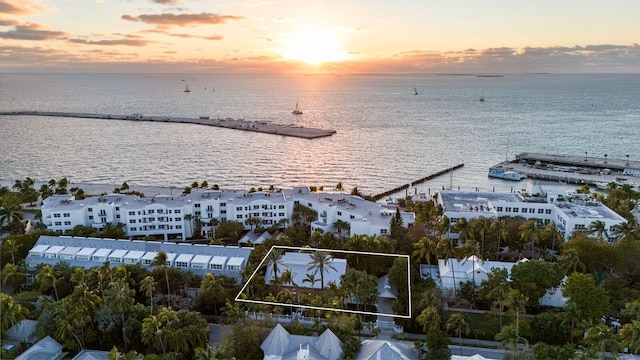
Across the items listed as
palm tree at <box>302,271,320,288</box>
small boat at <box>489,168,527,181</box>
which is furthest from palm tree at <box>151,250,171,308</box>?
small boat at <box>489,168,527,181</box>

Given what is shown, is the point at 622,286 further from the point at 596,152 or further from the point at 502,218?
the point at 596,152

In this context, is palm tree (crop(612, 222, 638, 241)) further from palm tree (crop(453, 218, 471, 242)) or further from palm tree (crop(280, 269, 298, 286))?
palm tree (crop(280, 269, 298, 286))

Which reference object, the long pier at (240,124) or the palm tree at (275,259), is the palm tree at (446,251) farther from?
the long pier at (240,124)

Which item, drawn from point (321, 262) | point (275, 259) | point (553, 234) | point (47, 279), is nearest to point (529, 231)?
point (553, 234)

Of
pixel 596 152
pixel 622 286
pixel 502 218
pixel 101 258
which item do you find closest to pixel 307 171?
pixel 502 218

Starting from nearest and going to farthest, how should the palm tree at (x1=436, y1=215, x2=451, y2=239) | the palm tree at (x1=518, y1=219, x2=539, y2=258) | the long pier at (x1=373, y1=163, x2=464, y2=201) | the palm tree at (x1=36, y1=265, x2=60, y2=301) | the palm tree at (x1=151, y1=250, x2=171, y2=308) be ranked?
the palm tree at (x1=36, y1=265, x2=60, y2=301) → the palm tree at (x1=151, y1=250, x2=171, y2=308) → the palm tree at (x1=518, y1=219, x2=539, y2=258) → the palm tree at (x1=436, y1=215, x2=451, y2=239) → the long pier at (x1=373, y1=163, x2=464, y2=201)

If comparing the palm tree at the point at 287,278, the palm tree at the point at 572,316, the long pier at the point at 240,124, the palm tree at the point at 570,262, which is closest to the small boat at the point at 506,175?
the palm tree at the point at 570,262

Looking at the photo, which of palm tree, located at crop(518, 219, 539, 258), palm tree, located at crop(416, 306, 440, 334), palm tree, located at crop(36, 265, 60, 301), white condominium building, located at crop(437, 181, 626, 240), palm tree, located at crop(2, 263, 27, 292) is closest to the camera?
palm tree, located at crop(416, 306, 440, 334)
